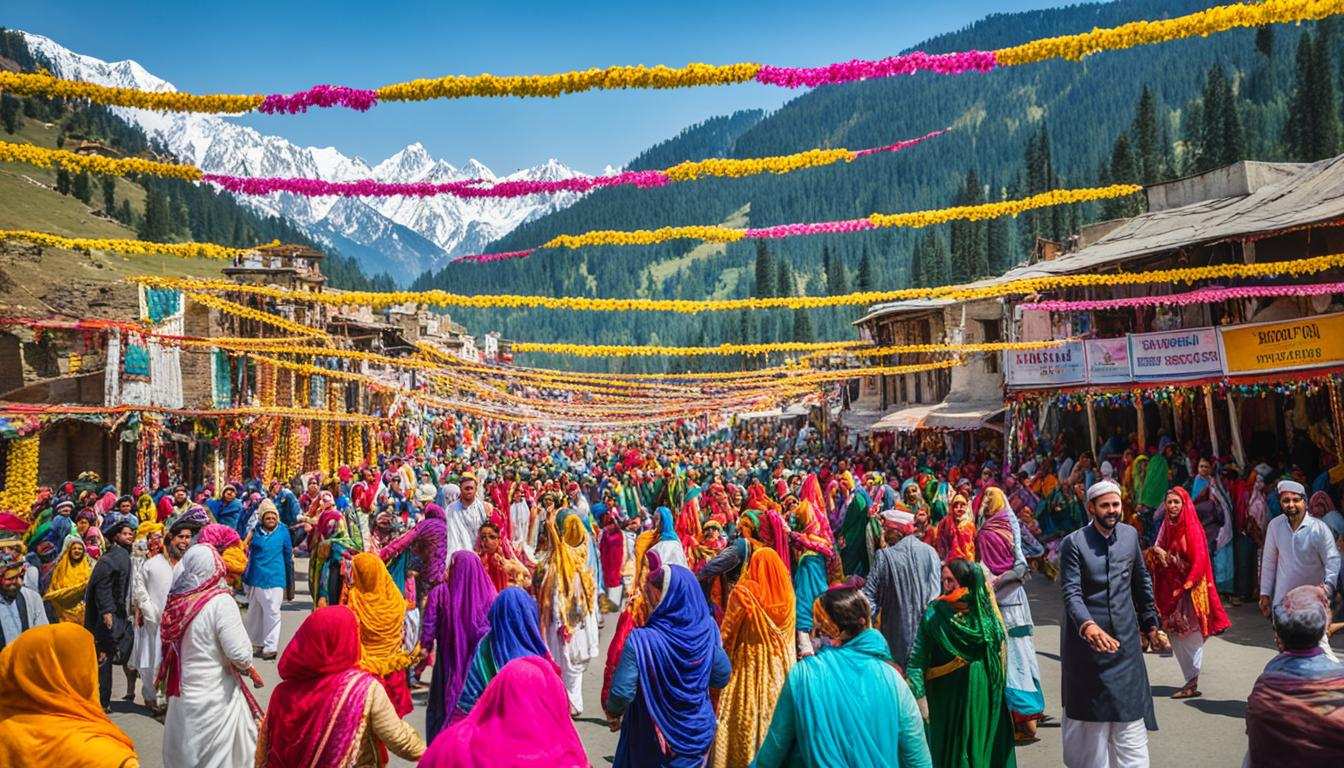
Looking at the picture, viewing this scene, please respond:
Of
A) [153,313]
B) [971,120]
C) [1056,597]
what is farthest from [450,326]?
[971,120]

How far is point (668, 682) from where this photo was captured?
4.35 meters

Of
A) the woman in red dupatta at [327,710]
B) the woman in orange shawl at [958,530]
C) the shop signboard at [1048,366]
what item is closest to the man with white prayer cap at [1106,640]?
the woman in orange shawl at [958,530]

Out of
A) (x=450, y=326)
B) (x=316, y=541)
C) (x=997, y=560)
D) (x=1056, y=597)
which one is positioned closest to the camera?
(x=997, y=560)

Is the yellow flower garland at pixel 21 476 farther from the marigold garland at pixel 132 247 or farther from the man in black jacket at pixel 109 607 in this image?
the man in black jacket at pixel 109 607

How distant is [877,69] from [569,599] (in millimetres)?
4692

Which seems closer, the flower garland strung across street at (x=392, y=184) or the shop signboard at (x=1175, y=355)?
the flower garland strung across street at (x=392, y=184)

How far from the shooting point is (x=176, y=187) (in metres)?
126

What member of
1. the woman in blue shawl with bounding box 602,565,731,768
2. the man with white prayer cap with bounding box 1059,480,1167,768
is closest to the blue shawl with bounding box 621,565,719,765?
the woman in blue shawl with bounding box 602,565,731,768

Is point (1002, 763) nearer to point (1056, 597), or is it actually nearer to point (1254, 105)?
point (1056, 597)

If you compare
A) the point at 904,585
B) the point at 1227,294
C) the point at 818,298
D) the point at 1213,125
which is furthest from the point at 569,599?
the point at 1213,125

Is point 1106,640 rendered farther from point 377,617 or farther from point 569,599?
point 569,599

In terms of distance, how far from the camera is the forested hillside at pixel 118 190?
98562 millimetres

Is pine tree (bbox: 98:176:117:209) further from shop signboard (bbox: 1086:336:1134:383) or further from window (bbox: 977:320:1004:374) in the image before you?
shop signboard (bbox: 1086:336:1134:383)

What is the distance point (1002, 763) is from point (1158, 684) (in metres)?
3.87
